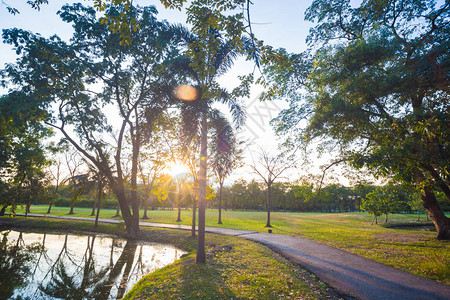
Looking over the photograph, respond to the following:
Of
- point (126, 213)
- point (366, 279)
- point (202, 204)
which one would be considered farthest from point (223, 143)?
point (126, 213)

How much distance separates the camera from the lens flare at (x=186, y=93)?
9750 millimetres

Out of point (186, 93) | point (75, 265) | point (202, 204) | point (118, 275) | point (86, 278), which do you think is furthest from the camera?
point (75, 265)

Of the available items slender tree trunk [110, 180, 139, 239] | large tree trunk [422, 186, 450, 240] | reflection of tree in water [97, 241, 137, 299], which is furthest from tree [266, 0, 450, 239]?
slender tree trunk [110, 180, 139, 239]

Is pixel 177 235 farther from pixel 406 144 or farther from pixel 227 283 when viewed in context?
pixel 406 144

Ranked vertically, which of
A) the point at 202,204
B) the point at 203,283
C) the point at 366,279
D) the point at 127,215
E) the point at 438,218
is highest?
Answer: the point at 202,204

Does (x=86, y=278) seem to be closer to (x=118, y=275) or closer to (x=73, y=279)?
(x=73, y=279)

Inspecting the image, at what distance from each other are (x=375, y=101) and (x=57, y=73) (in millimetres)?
19216

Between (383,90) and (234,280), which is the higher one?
(383,90)

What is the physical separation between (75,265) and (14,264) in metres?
3.03

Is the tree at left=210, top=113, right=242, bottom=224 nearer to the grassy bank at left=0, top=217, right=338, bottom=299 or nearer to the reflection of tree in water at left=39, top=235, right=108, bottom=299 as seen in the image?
the grassy bank at left=0, top=217, right=338, bottom=299

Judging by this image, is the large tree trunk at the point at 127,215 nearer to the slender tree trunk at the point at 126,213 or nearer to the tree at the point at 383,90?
the slender tree trunk at the point at 126,213

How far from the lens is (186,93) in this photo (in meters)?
10.1

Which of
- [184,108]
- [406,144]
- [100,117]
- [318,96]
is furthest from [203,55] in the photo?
[100,117]

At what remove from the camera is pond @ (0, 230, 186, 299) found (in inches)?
303
